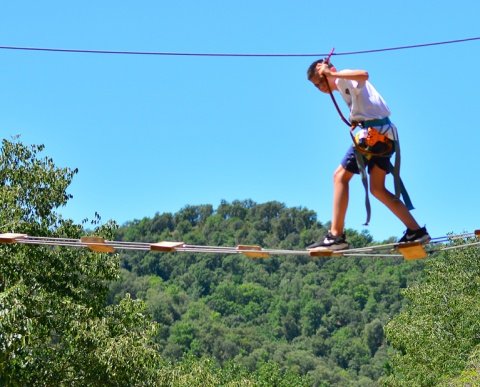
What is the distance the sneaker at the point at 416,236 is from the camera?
928 centimetres

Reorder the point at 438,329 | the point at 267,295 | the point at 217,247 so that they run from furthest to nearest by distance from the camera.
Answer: the point at 267,295 → the point at 438,329 → the point at 217,247

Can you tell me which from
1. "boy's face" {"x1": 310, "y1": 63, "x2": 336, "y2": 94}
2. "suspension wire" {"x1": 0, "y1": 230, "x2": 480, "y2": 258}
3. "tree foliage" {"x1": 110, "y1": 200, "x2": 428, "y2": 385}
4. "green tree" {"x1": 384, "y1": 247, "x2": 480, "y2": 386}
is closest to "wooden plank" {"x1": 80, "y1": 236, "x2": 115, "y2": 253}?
"suspension wire" {"x1": 0, "y1": 230, "x2": 480, "y2": 258}

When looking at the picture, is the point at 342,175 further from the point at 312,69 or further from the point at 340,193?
the point at 312,69

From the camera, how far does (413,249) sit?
9.32m

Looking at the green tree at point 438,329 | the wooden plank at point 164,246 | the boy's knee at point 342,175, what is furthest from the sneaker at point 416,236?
the green tree at point 438,329

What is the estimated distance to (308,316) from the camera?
124 meters

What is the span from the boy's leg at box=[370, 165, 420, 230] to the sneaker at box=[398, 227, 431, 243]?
0.03 m

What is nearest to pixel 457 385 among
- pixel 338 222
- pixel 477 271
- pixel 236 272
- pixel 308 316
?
pixel 477 271

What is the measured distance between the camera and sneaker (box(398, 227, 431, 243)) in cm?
928

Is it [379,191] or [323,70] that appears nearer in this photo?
[323,70]

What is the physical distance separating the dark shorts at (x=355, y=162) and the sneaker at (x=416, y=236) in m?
0.51

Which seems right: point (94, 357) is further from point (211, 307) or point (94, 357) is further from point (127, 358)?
point (211, 307)

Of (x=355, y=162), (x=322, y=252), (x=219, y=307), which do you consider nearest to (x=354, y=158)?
(x=355, y=162)

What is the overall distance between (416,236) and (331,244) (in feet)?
2.18
